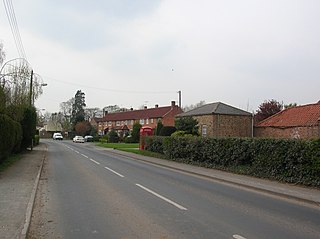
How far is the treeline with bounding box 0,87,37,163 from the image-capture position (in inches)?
792

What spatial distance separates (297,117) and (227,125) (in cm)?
1057

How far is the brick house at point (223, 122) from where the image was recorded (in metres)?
46.7

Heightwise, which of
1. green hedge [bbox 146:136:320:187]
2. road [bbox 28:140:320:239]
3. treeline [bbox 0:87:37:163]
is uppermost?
treeline [bbox 0:87:37:163]

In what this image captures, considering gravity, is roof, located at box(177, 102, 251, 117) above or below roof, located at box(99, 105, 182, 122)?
below

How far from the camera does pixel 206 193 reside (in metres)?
12.9

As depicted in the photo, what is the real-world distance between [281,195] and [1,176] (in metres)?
11.4

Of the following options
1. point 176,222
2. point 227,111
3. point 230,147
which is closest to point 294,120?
point 227,111

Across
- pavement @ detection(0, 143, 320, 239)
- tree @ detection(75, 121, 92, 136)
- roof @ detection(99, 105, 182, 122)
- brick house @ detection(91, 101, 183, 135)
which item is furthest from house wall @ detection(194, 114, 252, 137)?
tree @ detection(75, 121, 92, 136)

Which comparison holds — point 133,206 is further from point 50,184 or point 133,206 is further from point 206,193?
point 50,184

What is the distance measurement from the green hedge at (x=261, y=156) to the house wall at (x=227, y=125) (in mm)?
19561

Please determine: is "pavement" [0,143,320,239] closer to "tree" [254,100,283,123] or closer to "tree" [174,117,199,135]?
"tree" [174,117,199,135]

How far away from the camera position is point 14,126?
24.5m

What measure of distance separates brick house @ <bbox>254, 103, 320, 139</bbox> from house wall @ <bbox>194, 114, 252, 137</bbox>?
375cm

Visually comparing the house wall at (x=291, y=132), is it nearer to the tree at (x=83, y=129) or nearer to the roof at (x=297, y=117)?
the roof at (x=297, y=117)
